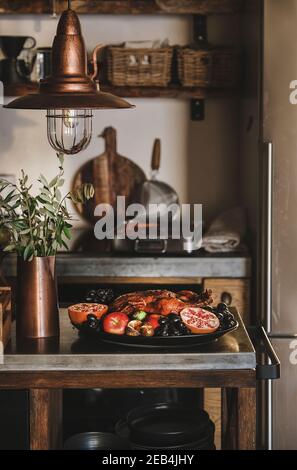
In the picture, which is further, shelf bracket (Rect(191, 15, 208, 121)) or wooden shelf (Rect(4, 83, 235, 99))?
shelf bracket (Rect(191, 15, 208, 121))

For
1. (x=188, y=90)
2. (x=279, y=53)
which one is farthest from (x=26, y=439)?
(x=188, y=90)

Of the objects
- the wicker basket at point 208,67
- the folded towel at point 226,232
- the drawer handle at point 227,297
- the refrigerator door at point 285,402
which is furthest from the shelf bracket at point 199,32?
the refrigerator door at point 285,402

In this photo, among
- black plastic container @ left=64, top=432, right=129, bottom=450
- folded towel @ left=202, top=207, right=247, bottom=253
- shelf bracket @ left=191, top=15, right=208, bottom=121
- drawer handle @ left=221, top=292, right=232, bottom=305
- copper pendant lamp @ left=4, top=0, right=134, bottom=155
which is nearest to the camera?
copper pendant lamp @ left=4, top=0, right=134, bottom=155

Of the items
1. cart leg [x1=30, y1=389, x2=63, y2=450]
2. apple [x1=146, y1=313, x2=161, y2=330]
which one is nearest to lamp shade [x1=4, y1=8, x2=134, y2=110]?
apple [x1=146, y1=313, x2=161, y2=330]

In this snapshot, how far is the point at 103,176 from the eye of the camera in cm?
461

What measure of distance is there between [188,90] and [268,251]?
114 centimetres

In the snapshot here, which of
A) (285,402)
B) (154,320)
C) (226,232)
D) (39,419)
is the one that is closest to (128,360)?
(154,320)

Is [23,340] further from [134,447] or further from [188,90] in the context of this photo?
[188,90]

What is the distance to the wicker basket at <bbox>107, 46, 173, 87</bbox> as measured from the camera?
430 centimetres

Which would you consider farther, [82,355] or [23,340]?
[23,340]

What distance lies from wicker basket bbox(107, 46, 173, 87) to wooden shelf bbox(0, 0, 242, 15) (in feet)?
0.75

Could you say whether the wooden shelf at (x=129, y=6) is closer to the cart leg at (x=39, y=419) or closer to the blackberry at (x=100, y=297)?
the blackberry at (x=100, y=297)

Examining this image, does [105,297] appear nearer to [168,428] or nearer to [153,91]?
[168,428]

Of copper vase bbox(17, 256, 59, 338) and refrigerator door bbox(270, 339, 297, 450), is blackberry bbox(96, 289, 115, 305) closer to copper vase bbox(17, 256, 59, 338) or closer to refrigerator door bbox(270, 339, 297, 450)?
copper vase bbox(17, 256, 59, 338)
